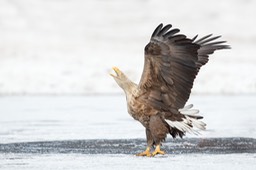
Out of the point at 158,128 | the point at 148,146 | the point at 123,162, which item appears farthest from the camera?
the point at 148,146

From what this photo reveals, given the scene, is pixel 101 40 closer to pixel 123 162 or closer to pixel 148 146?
pixel 148 146

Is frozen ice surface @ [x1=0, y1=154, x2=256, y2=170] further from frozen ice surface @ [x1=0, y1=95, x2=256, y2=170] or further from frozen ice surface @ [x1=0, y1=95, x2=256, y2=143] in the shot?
frozen ice surface @ [x1=0, y1=95, x2=256, y2=143]

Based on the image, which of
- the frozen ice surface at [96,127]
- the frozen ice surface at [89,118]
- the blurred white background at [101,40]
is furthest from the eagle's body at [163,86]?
the blurred white background at [101,40]

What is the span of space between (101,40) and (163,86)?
21.6 m

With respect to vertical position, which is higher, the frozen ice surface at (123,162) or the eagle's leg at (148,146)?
the eagle's leg at (148,146)

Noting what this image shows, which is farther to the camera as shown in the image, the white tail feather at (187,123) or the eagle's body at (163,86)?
the white tail feather at (187,123)

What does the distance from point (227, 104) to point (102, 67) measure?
6394 mm

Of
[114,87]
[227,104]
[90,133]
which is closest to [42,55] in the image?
[114,87]

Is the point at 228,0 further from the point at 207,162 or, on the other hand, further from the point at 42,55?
the point at 207,162

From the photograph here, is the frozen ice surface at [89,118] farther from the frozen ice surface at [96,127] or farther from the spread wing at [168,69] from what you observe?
the spread wing at [168,69]

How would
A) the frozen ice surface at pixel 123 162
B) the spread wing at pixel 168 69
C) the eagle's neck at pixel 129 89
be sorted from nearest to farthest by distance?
the frozen ice surface at pixel 123 162
the spread wing at pixel 168 69
the eagle's neck at pixel 129 89

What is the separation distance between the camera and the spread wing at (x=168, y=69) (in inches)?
284

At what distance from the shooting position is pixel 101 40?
94.8 feet

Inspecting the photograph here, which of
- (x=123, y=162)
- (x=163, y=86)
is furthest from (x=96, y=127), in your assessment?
(x=123, y=162)
